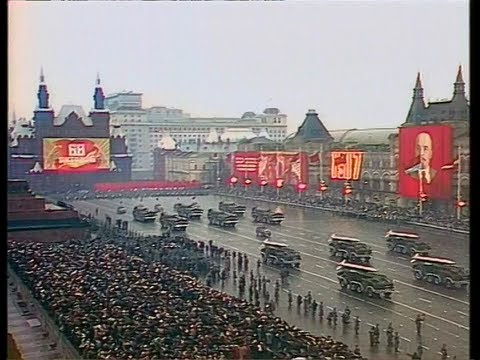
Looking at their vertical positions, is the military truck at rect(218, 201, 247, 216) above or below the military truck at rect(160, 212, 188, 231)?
above

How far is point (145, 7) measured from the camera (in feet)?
5.94

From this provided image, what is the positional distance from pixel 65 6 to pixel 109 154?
43 centimetres

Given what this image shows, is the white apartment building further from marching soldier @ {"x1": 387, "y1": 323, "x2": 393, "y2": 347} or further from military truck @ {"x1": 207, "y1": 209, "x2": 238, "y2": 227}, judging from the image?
marching soldier @ {"x1": 387, "y1": 323, "x2": 393, "y2": 347}

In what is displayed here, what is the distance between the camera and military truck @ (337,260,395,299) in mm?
1822

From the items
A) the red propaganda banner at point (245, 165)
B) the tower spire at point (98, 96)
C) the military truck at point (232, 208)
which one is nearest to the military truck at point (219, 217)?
the military truck at point (232, 208)

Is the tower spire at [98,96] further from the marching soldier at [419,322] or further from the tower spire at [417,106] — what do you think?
the marching soldier at [419,322]

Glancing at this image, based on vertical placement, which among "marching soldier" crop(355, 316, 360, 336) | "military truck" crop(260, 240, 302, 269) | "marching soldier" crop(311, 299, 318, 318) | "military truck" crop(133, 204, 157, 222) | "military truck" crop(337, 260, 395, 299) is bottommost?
"marching soldier" crop(355, 316, 360, 336)

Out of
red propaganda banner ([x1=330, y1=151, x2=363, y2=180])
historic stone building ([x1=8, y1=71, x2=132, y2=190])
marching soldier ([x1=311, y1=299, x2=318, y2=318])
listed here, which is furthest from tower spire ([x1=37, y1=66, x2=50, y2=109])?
marching soldier ([x1=311, y1=299, x2=318, y2=318])

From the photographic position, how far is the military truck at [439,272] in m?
1.84

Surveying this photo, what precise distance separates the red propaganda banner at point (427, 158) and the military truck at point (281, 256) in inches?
15.5

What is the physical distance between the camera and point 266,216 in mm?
1886

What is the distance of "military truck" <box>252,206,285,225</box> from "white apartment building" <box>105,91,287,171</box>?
22 cm

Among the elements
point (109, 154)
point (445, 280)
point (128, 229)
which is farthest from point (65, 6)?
point (445, 280)

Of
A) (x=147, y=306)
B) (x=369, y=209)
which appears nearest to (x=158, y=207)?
(x=147, y=306)
